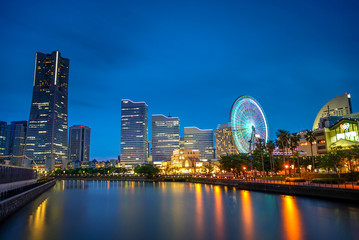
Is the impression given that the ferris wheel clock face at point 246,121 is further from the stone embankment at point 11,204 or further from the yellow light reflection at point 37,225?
the yellow light reflection at point 37,225

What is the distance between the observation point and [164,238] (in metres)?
29.2

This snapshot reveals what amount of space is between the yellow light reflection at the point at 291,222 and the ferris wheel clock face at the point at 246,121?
5539 cm

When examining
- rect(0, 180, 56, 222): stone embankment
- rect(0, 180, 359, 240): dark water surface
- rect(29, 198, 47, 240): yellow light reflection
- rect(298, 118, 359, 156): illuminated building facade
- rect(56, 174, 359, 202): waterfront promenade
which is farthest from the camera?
rect(298, 118, 359, 156): illuminated building facade

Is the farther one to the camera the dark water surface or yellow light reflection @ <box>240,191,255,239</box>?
the dark water surface

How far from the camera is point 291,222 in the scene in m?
34.8

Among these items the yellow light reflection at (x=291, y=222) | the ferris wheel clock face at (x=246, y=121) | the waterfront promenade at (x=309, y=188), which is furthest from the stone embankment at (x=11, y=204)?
the ferris wheel clock face at (x=246, y=121)

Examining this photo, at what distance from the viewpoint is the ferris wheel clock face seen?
101 metres

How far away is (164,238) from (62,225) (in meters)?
16.1

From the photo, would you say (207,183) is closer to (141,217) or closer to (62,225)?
(141,217)

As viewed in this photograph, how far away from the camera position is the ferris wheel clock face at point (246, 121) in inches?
3994

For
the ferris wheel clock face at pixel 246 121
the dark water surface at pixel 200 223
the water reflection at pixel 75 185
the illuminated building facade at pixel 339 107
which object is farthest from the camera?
Result: the illuminated building facade at pixel 339 107

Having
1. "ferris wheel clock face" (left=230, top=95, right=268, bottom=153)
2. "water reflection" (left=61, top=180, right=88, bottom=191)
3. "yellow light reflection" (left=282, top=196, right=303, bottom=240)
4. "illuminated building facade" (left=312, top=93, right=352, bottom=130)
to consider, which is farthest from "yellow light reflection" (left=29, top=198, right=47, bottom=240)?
"illuminated building facade" (left=312, top=93, right=352, bottom=130)

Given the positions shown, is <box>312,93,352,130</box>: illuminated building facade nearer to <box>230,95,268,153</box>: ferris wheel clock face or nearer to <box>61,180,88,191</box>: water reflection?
<box>230,95,268,153</box>: ferris wheel clock face

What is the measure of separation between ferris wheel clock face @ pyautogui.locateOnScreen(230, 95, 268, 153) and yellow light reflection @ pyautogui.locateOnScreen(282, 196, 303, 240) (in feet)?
182
